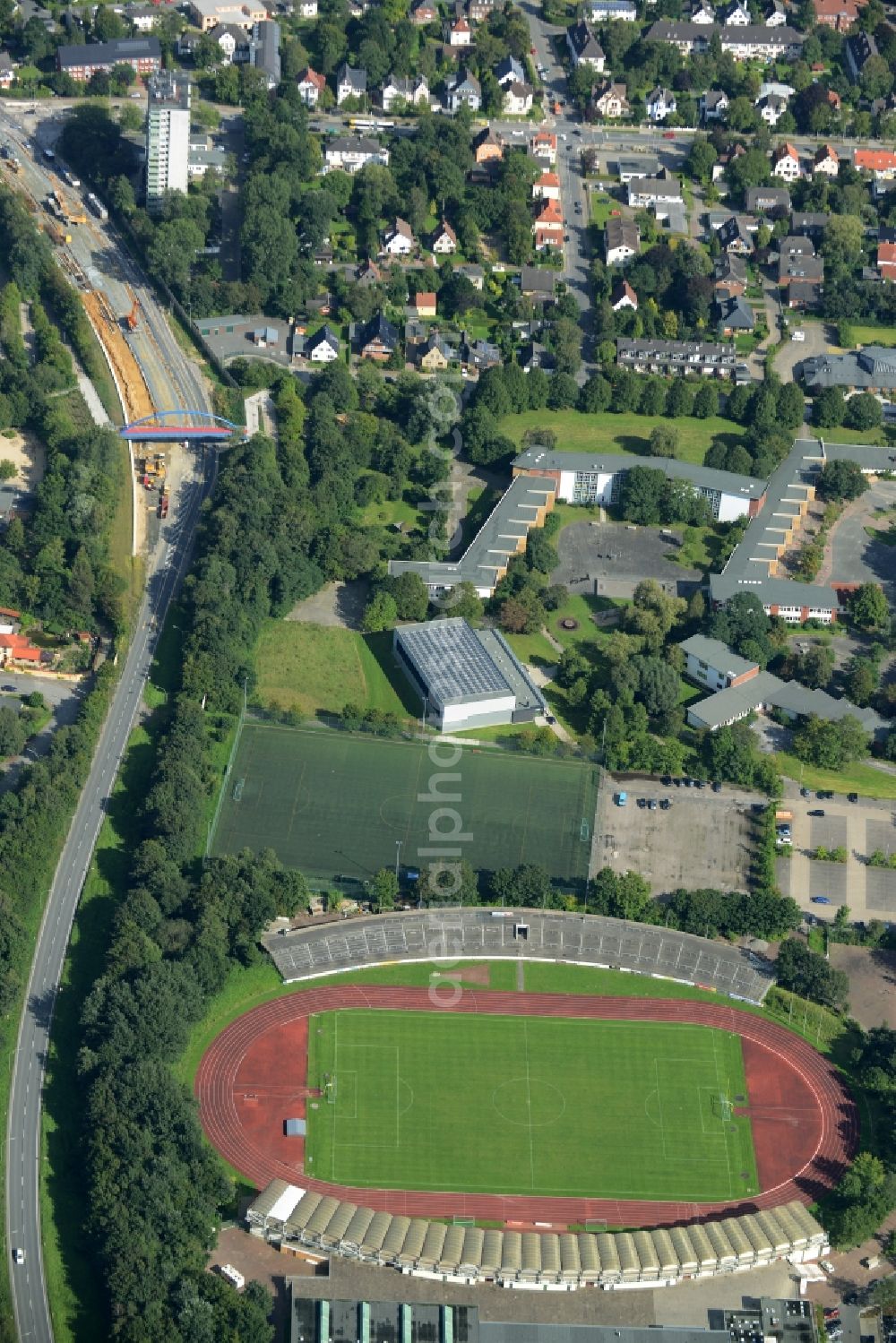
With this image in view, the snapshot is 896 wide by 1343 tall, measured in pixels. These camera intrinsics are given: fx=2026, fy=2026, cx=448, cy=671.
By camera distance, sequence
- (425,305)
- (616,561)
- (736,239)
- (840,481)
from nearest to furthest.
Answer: (616,561), (840,481), (425,305), (736,239)

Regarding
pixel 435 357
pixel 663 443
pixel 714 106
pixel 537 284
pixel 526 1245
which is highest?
pixel 714 106

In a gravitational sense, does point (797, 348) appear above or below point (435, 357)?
below

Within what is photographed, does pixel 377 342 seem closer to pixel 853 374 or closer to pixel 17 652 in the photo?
pixel 853 374

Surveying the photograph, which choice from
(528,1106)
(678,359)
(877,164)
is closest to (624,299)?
(678,359)

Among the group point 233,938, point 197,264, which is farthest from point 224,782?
point 197,264

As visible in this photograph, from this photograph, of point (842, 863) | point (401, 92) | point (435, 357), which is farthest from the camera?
point (401, 92)

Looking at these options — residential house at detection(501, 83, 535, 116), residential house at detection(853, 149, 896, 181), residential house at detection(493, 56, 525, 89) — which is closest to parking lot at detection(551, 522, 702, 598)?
residential house at detection(853, 149, 896, 181)
